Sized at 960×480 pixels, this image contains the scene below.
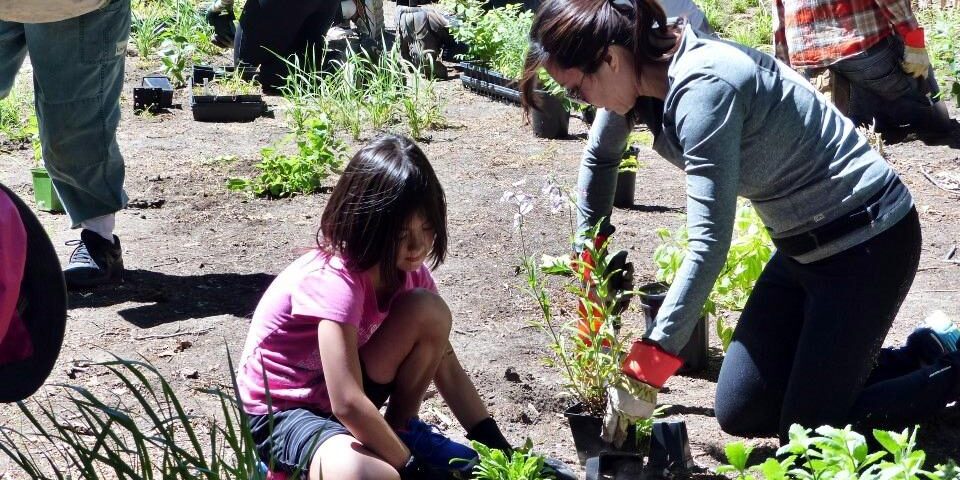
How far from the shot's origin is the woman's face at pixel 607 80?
7.86 ft

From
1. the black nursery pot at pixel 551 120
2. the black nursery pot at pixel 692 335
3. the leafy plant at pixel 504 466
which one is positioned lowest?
the black nursery pot at pixel 551 120

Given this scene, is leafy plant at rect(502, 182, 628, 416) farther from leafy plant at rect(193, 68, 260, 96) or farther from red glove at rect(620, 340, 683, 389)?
leafy plant at rect(193, 68, 260, 96)

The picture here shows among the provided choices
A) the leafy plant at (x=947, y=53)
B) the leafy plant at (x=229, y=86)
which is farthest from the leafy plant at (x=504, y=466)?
the leafy plant at (x=229, y=86)

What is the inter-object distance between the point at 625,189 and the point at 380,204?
2.73m

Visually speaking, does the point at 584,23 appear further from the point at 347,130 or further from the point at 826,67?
the point at 347,130

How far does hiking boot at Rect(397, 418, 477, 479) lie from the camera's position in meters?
2.55

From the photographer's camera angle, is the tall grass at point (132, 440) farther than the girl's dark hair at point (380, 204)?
No

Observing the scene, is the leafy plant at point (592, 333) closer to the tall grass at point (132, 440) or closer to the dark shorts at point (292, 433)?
the dark shorts at point (292, 433)

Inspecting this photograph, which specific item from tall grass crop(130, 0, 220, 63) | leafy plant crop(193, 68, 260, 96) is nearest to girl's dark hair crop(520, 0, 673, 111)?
leafy plant crop(193, 68, 260, 96)

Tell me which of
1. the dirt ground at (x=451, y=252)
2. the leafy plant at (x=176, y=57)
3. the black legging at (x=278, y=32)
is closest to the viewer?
the dirt ground at (x=451, y=252)

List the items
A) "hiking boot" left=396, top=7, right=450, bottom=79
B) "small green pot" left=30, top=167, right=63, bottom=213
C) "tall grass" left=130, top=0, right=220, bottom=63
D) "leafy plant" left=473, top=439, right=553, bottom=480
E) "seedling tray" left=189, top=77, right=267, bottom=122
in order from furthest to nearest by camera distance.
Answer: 1. "tall grass" left=130, top=0, right=220, bottom=63
2. "hiking boot" left=396, top=7, right=450, bottom=79
3. "seedling tray" left=189, top=77, right=267, bottom=122
4. "small green pot" left=30, top=167, right=63, bottom=213
5. "leafy plant" left=473, top=439, right=553, bottom=480

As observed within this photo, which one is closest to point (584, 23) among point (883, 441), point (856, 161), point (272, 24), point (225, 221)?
point (856, 161)

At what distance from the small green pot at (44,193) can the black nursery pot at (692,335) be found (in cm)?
280

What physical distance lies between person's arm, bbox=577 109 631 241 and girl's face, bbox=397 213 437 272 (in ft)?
2.54
